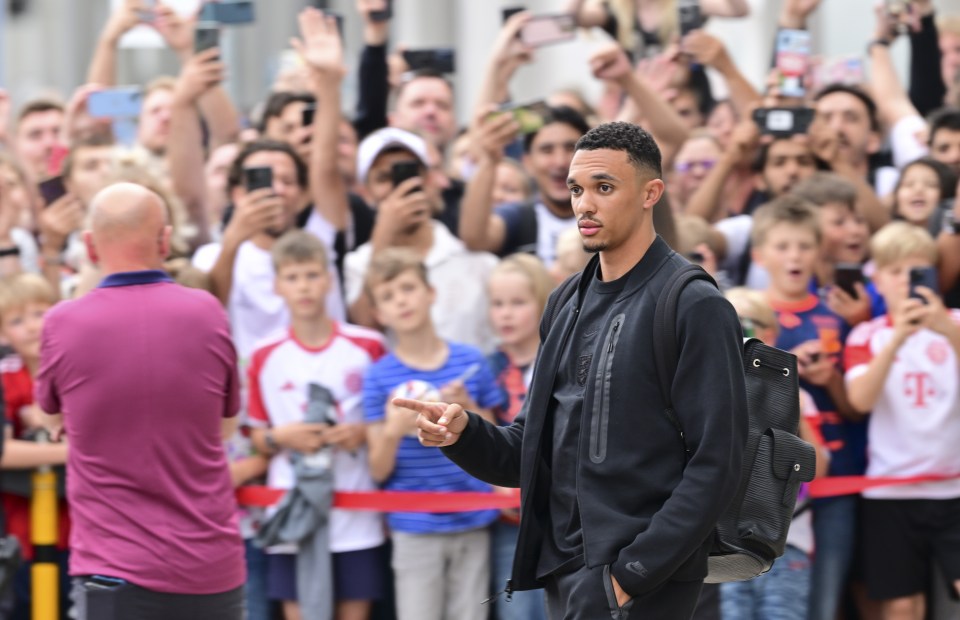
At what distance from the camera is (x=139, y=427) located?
5.04 metres

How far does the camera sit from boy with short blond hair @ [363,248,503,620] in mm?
6586

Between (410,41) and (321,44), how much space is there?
889 centimetres

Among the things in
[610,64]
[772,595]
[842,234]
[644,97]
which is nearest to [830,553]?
[772,595]

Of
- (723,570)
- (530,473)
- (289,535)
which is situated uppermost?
(530,473)

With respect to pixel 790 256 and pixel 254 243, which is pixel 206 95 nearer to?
pixel 254 243

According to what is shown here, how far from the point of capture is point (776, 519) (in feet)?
13.2

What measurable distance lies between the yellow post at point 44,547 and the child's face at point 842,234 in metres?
3.59

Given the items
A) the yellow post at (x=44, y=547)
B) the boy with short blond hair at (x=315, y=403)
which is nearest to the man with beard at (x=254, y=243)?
the boy with short blond hair at (x=315, y=403)

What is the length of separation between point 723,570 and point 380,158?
3.88 meters

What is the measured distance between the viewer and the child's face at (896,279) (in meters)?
6.71

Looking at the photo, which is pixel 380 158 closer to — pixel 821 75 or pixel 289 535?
pixel 289 535

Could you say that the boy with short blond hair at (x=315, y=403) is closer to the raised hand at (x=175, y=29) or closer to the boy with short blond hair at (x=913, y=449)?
the boy with short blond hair at (x=913, y=449)

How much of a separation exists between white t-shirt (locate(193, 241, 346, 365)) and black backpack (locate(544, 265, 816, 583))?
338cm

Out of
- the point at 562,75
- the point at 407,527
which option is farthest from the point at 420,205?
the point at 562,75
